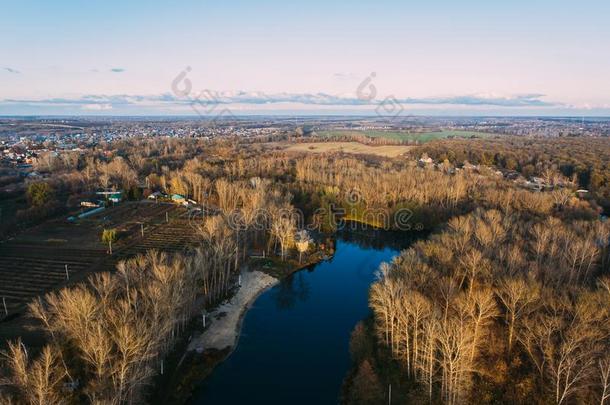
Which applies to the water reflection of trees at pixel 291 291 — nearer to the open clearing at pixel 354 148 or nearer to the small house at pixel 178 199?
the small house at pixel 178 199

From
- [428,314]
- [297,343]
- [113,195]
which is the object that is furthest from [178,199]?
[428,314]

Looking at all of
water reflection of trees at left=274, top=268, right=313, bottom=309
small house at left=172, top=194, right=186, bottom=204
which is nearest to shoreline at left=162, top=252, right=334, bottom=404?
water reflection of trees at left=274, top=268, right=313, bottom=309

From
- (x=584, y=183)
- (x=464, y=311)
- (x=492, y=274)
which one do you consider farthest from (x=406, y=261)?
(x=584, y=183)

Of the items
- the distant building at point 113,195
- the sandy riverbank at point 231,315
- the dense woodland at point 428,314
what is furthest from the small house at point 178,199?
the sandy riverbank at point 231,315

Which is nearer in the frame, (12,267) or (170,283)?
(170,283)

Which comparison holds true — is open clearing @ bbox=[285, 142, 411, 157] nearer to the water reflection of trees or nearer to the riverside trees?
the water reflection of trees

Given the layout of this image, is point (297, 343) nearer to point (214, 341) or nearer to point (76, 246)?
point (214, 341)

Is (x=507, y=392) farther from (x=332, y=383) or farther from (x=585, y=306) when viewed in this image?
(x=332, y=383)
